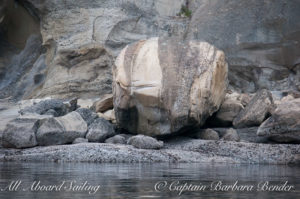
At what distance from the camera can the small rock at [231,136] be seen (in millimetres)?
12758

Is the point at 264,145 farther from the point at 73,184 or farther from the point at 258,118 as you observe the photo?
the point at 73,184

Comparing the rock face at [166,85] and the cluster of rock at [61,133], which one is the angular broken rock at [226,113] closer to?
the rock face at [166,85]

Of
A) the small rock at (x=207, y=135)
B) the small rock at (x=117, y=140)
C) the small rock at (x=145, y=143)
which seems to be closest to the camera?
the small rock at (x=145, y=143)

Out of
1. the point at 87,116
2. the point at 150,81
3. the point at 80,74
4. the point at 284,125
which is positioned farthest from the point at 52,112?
the point at 284,125

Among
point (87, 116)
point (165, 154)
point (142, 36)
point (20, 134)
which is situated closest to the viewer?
point (165, 154)

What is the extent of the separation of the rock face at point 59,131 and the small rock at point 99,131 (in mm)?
186

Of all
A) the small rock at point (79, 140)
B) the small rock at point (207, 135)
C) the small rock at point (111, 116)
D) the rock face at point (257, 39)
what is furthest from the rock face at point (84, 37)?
the small rock at point (79, 140)

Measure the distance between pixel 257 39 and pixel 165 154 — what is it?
7756mm

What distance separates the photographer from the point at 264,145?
11.9 m

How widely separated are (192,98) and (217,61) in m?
1.32

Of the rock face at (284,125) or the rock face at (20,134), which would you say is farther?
the rock face at (20,134)

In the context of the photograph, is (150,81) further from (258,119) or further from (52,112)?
(52,112)

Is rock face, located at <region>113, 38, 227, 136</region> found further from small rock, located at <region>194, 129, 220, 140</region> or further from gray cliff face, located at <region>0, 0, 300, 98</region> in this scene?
gray cliff face, located at <region>0, 0, 300, 98</region>

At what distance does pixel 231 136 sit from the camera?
12.8m
